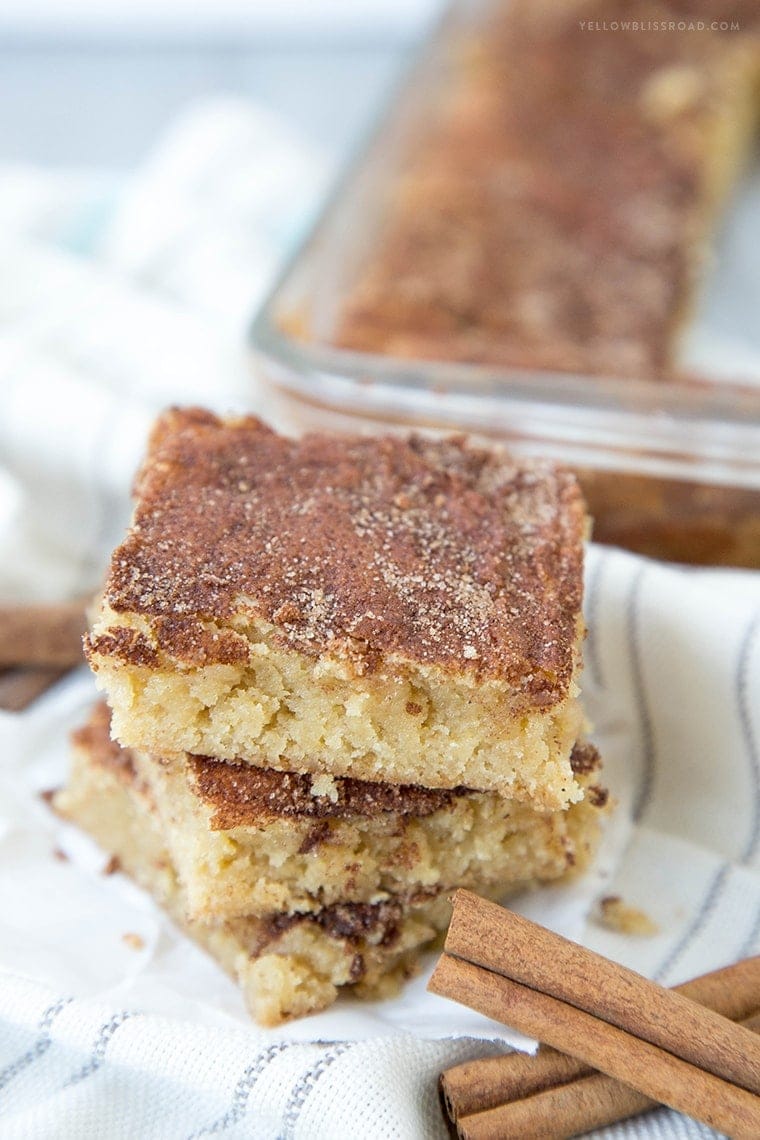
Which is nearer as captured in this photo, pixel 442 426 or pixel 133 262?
pixel 442 426

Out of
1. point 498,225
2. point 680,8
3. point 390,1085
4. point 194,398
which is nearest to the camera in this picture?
point 390,1085

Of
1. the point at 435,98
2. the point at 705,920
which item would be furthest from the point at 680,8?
the point at 705,920

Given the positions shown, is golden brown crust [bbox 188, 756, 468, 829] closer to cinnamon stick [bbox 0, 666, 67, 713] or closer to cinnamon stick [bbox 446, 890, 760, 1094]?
cinnamon stick [bbox 446, 890, 760, 1094]

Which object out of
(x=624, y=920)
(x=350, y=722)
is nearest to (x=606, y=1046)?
(x=624, y=920)

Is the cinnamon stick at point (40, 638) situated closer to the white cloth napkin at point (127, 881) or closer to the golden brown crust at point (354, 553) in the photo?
the white cloth napkin at point (127, 881)

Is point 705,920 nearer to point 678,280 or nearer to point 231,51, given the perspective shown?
point 678,280
